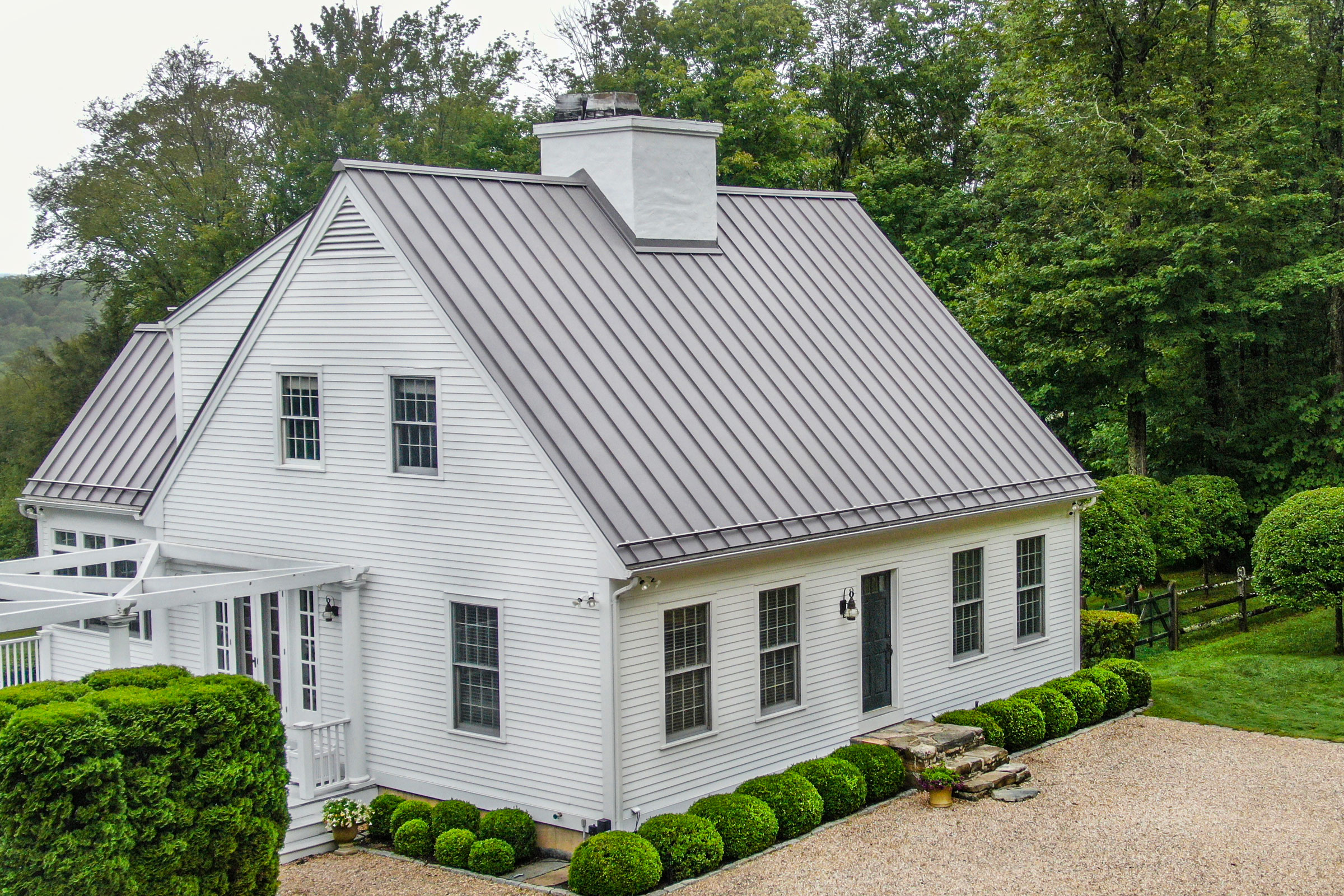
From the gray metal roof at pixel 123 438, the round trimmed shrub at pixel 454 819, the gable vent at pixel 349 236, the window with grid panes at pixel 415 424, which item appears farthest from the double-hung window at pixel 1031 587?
the gray metal roof at pixel 123 438

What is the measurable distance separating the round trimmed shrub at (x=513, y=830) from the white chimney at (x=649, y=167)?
8.32m

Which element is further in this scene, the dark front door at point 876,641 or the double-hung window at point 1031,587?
the double-hung window at point 1031,587

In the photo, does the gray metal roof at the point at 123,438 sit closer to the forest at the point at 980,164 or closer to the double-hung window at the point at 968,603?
the double-hung window at the point at 968,603

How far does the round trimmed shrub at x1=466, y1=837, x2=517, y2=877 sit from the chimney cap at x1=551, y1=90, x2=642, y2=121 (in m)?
10.7

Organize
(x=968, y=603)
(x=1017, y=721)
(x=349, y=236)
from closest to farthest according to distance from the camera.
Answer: (x=349, y=236), (x=1017, y=721), (x=968, y=603)

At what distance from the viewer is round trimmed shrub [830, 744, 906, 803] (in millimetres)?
16906

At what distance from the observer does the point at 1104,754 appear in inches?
752

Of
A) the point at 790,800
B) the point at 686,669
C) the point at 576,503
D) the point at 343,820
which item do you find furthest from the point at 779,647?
the point at 343,820

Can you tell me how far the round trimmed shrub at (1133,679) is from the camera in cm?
2153

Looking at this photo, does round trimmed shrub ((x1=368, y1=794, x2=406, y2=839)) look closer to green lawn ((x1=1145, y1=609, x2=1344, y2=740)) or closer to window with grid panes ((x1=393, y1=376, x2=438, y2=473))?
window with grid panes ((x1=393, y1=376, x2=438, y2=473))

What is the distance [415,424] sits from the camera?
16.7 meters

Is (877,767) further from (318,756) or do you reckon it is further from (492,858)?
(318,756)

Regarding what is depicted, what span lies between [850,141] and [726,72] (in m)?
8.29

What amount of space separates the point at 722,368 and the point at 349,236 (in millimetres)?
5123
